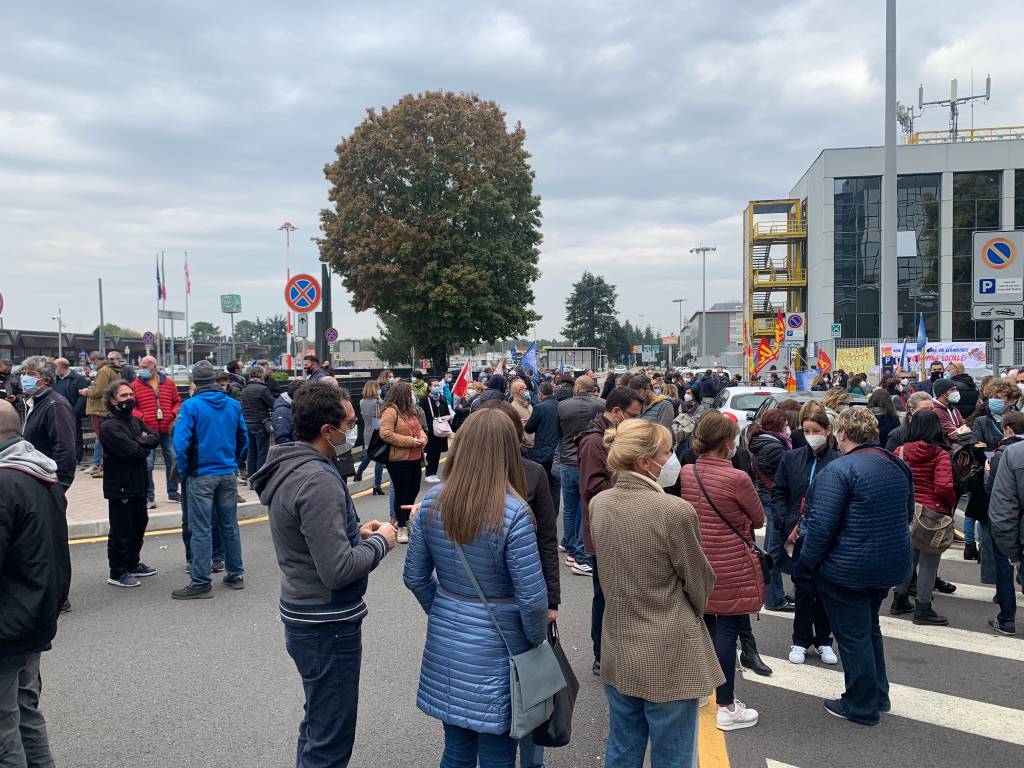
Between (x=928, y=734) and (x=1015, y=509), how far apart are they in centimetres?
224

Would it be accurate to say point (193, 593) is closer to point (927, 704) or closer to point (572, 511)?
point (572, 511)

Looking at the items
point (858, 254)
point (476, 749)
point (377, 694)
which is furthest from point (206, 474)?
point (858, 254)

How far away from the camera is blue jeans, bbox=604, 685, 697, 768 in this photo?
3.37 meters

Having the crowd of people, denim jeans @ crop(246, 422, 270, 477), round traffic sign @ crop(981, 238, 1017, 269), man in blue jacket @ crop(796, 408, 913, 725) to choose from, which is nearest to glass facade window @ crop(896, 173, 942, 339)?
round traffic sign @ crop(981, 238, 1017, 269)

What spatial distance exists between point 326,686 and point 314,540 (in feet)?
2.21

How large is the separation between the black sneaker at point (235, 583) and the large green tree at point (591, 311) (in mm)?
102217

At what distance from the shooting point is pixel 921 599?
6672mm

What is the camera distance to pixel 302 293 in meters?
14.9

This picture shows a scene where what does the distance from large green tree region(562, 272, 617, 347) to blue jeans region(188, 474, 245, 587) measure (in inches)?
4026

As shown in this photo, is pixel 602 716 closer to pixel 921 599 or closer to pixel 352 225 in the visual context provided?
pixel 921 599

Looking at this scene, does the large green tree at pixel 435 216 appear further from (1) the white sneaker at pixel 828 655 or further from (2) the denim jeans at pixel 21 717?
(2) the denim jeans at pixel 21 717

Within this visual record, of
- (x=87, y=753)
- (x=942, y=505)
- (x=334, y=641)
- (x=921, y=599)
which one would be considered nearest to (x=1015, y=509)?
(x=942, y=505)

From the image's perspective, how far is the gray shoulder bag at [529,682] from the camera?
9.74 ft

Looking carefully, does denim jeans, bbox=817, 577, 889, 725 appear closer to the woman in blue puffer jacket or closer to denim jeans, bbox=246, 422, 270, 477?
the woman in blue puffer jacket
